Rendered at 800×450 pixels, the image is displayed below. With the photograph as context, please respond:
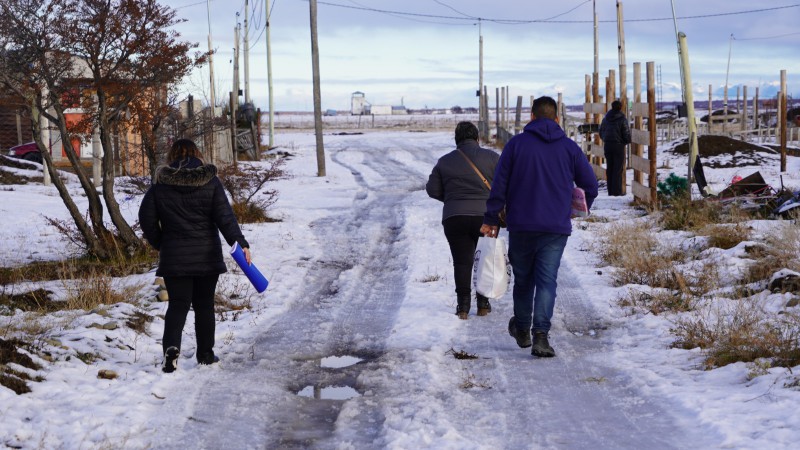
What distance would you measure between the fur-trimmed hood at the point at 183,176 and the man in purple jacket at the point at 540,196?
222 centimetres

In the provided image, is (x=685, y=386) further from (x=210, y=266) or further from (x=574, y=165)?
(x=210, y=266)

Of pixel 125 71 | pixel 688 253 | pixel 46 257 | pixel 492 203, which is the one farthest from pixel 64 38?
pixel 688 253

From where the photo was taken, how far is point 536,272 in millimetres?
7277

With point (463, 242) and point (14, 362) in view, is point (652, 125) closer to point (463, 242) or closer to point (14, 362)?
point (463, 242)

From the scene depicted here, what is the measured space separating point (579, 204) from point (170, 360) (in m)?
3.32

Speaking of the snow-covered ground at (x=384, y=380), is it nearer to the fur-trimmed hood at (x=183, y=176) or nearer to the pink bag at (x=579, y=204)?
the pink bag at (x=579, y=204)

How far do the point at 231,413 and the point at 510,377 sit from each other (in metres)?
1.98

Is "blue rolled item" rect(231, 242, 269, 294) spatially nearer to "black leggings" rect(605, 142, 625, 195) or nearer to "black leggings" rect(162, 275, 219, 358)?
"black leggings" rect(162, 275, 219, 358)

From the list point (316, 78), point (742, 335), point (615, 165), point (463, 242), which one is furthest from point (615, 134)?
point (316, 78)

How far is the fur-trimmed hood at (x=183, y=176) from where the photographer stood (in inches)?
268

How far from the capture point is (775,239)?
402 inches

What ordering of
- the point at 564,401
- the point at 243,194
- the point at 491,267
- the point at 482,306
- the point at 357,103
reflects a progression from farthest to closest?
the point at 357,103, the point at 243,194, the point at 482,306, the point at 491,267, the point at 564,401

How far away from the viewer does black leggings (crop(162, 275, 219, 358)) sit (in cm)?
694

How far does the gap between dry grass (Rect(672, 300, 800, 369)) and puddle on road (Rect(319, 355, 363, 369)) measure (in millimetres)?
2492
